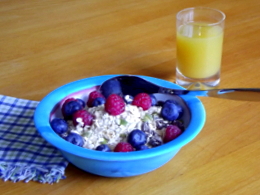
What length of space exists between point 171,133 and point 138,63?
0.39 m

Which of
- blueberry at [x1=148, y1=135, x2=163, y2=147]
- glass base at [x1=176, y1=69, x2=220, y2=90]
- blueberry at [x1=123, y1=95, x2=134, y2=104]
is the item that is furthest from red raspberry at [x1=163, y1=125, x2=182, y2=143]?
glass base at [x1=176, y1=69, x2=220, y2=90]

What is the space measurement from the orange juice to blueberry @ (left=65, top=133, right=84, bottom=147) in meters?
0.35

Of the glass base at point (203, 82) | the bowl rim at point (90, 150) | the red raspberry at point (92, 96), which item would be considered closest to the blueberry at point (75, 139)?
the bowl rim at point (90, 150)

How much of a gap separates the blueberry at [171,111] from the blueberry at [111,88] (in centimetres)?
11

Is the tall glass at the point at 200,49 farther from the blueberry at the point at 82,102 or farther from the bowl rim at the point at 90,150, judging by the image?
the blueberry at the point at 82,102

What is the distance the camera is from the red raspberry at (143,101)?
2.46 feet

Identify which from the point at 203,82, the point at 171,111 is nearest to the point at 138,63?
the point at 203,82

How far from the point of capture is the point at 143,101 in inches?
29.5

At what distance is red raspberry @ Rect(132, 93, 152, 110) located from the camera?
75cm

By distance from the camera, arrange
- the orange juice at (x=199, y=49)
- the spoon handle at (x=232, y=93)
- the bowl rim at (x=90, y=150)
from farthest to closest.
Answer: the orange juice at (x=199, y=49) < the spoon handle at (x=232, y=93) < the bowl rim at (x=90, y=150)

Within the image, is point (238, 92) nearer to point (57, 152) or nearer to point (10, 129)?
point (57, 152)

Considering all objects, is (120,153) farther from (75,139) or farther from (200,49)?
(200,49)

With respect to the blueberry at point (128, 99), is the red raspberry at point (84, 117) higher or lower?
higher

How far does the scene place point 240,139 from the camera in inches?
29.5
